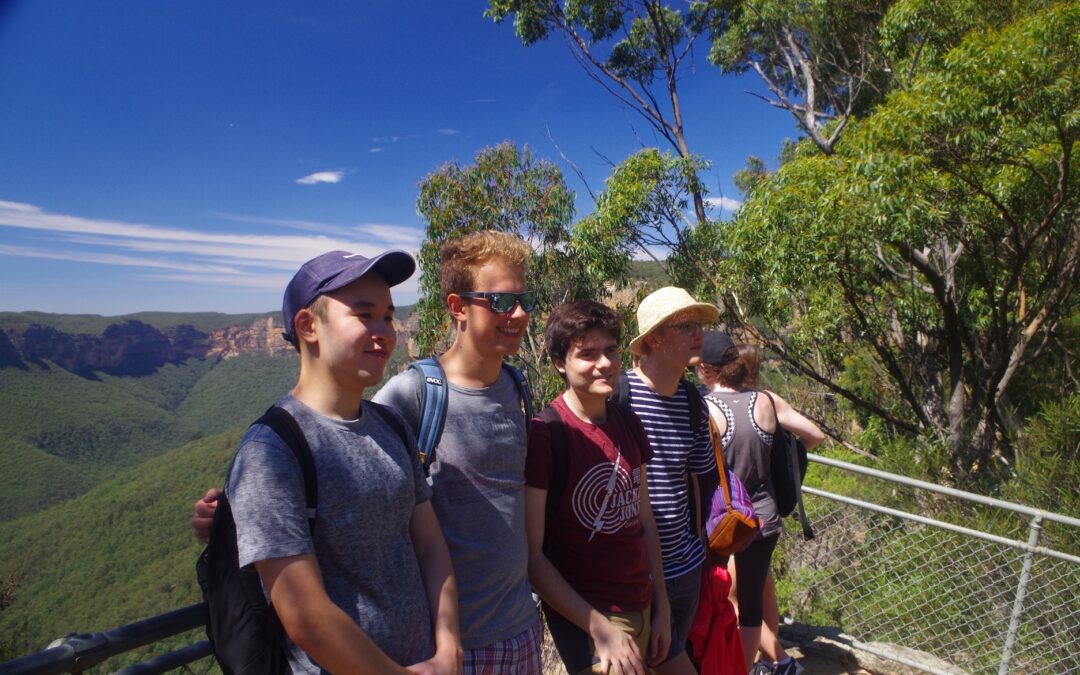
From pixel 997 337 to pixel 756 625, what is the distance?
6.59 meters

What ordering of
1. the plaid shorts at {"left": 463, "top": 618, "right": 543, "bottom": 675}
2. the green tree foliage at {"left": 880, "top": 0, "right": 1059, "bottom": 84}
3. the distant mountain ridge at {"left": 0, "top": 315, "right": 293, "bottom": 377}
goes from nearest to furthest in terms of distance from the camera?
the plaid shorts at {"left": 463, "top": 618, "right": 543, "bottom": 675} < the green tree foliage at {"left": 880, "top": 0, "right": 1059, "bottom": 84} < the distant mountain ridge at {"left": 0, "top": 315, "right": 293, "bottom": 377}

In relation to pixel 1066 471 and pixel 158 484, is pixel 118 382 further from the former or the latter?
pixel 1066 471

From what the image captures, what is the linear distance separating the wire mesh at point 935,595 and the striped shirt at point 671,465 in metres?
1.61

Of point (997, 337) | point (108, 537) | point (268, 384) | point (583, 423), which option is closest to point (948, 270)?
point (997, 337)

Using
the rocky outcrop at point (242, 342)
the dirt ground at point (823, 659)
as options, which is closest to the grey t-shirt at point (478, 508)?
the dirt ground at point (823, 659)

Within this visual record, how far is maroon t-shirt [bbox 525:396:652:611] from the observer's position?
5.68 feet

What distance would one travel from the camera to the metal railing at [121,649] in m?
1.11

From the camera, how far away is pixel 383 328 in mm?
1329

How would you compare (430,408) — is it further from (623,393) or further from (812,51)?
(812,51)

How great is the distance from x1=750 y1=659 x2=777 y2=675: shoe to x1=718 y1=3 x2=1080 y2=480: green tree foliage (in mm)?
3922

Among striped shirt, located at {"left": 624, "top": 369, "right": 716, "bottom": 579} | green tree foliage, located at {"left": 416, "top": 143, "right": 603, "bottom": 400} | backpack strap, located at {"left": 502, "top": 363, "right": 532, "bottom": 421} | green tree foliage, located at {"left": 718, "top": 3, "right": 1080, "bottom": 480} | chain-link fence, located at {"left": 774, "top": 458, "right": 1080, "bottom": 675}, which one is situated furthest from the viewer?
green tree foliage, located at {"left": 416, "top": 143, "right": 603, "bottom": 400}

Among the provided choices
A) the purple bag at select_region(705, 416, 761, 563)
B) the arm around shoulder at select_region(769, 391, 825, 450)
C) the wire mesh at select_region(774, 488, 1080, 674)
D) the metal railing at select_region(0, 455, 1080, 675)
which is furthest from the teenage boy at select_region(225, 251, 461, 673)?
the wire mesh at select_region(774, 488, 1080, 674)

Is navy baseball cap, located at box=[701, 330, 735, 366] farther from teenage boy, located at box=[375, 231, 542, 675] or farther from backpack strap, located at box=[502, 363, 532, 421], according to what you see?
teenage boy, located at box=[375, 231, 542, 675]

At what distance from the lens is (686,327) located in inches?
85.0
